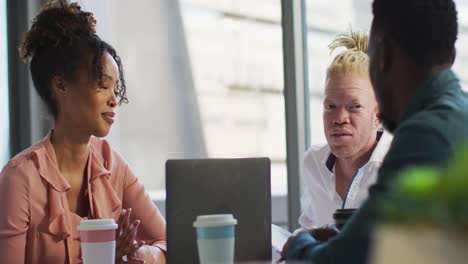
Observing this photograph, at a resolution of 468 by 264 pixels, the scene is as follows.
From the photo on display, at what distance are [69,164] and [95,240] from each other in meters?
0.75

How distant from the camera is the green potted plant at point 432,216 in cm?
40

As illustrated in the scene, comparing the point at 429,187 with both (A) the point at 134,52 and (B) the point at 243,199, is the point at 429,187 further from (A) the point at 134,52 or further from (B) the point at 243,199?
(A) the point at 134,52

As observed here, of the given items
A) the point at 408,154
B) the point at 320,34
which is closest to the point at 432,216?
the point at 408,154

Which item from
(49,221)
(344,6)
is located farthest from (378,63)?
(344,6)

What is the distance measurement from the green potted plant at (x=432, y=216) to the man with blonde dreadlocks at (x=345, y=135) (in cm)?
221

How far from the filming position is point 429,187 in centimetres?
40

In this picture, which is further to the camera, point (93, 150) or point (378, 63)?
point (93, 150)

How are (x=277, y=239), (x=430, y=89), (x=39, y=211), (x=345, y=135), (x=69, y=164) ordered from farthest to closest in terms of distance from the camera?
(x=345, y=135)
(x=69, y=164)
(x=39, y=211)
(x=277, y=239)
(x=430, y=89)

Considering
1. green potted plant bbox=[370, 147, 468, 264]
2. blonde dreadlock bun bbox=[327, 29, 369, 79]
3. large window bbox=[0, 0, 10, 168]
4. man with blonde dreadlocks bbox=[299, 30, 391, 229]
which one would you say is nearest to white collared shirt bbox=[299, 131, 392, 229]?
man with blonde dreadlocks bbox=[299, 30, 391, 229]

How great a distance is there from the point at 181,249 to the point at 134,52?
2.31 metres

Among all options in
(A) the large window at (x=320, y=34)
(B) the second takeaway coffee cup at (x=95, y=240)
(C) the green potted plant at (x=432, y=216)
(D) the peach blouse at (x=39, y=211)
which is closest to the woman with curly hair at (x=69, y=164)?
(D) the peach blouse at (x=39, y=211)

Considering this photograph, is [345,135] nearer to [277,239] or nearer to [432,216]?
[277,239]

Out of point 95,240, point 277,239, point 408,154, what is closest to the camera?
point 408,154

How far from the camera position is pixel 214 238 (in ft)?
5.33
